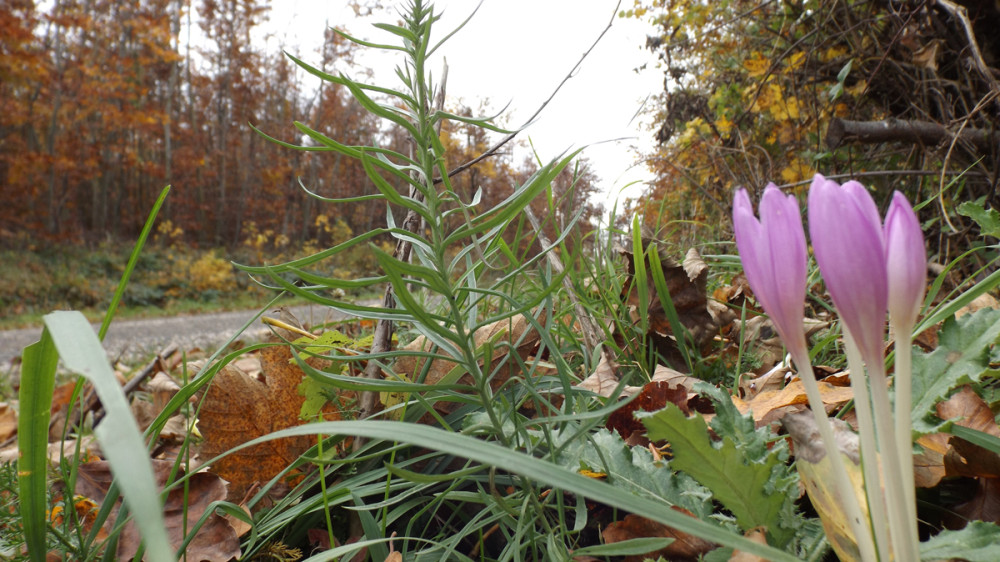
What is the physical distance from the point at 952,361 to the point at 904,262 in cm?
42

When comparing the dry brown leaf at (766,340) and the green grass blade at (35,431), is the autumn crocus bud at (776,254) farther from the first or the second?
the dry brown leaf at (766,340)

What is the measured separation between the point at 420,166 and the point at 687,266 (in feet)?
3.43

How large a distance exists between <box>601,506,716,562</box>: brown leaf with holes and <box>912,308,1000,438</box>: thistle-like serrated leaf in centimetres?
A: 27

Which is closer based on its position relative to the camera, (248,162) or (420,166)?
(420,166)

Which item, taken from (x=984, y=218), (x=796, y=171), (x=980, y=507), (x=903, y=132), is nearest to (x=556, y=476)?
(x=980, y=507)

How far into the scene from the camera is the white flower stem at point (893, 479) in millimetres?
362

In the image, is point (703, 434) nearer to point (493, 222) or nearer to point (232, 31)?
A: point (493, 222)

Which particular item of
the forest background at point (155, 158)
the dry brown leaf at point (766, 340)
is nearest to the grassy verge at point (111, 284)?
the forest background at point (155, 158)

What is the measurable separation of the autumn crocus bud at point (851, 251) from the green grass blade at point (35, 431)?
2.45 ft

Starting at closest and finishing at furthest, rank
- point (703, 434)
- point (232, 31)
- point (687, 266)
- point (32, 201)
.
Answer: point (703, 434) → point (687, 266) → point (32, 201) → point (232, 31)

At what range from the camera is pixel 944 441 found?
72 cm

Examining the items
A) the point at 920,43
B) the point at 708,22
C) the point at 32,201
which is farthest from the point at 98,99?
the point at 920,43

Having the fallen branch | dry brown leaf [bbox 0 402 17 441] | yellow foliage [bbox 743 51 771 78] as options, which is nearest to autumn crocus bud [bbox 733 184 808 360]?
the fallen branch

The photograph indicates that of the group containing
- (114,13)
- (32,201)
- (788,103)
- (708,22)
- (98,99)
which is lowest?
(32,201)
